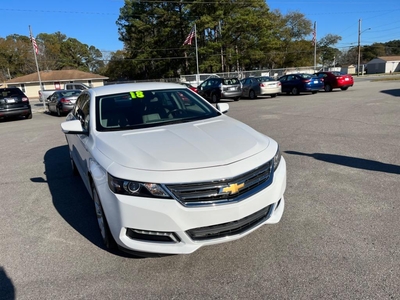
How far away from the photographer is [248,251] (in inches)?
121

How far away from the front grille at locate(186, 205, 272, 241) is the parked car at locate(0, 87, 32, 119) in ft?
54.1

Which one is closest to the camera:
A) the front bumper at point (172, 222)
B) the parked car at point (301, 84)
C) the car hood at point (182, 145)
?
the front bumper at point (172, 222)

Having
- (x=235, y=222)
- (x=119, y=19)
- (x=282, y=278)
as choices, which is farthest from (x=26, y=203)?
(x=119, y=19)

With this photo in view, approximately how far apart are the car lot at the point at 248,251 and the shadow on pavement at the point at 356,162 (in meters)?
0.03

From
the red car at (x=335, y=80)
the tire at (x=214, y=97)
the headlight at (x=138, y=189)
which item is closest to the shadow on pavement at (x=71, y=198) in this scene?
the headlight at (x=138, y=189)

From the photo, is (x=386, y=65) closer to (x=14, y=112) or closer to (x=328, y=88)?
(x=328, y=88)

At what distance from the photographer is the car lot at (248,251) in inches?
101

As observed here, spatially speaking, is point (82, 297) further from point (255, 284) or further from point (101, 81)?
point (101, 81)

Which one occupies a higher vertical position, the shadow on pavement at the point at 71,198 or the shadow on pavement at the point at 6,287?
the shadow on pavement at the point at 71,198

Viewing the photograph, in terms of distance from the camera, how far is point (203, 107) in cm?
441

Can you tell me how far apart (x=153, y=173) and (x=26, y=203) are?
307 cm

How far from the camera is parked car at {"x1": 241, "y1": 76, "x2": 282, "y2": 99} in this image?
68.3 feet

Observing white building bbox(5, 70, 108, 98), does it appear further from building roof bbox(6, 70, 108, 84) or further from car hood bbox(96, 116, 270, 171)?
car hood bbox(96, 116, 270, 171)

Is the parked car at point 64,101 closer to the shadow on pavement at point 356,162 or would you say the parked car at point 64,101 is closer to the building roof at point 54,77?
the shadow on pavement at point 356,162
